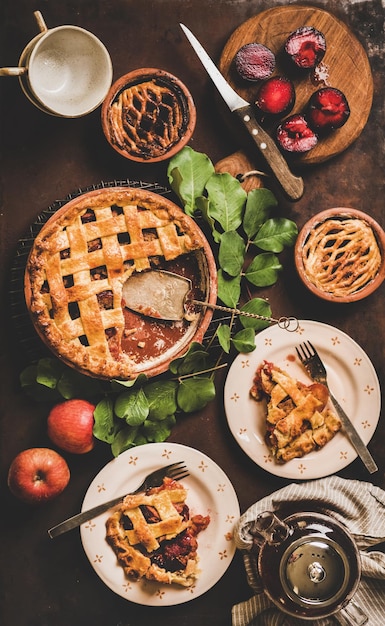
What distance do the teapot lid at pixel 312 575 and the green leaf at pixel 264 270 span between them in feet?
2.91

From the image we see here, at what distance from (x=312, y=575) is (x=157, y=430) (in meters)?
0.69

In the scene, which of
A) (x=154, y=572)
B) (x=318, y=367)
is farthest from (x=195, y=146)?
(x=154, y=572)

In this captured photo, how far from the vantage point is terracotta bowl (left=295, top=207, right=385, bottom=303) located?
7.41ft

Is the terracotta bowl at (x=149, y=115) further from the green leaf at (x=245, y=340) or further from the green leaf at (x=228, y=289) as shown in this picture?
the green leaf at (x=245, y=340)

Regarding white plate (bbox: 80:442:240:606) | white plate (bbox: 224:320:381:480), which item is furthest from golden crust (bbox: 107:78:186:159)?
white plate (bbox: 80:442:240:606)

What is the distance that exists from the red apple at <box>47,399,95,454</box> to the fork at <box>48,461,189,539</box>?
0.71ft

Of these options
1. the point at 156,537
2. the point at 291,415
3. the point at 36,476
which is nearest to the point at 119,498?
the point at 156,537

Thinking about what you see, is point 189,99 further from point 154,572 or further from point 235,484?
point 154,572

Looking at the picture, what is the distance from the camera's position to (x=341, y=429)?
2285mm

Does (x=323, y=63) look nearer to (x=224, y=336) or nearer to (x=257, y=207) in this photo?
(x=257, y=207)

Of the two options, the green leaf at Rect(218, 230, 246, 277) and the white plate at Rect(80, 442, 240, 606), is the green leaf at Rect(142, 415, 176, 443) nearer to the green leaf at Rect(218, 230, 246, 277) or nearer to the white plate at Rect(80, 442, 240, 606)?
the white plate at Rect(80, 442, 240, 606)

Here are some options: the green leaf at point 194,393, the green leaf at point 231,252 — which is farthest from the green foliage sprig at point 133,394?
the green leaf at point 231,252

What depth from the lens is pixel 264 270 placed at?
229 cm

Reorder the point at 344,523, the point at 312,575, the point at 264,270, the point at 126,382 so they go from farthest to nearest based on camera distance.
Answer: the point at 264,270 < the point at 344,523 < the point at 126,382 < the point at 312,575
